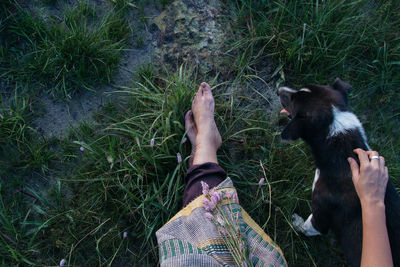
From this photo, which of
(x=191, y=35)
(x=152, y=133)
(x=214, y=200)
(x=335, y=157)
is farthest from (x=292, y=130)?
(x=191, y=35)

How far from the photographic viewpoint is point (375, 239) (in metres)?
1.44

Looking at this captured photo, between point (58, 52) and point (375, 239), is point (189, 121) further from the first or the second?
point (375, 239)

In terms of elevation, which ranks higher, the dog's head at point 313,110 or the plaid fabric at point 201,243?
the dog's head at point 313,110

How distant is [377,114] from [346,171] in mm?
1217

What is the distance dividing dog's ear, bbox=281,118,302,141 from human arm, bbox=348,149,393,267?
0.37 metres

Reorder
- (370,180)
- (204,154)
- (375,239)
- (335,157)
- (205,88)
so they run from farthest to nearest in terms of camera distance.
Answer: (205,88)
(204,154)
(335,157)
(370,180)
(375,239)

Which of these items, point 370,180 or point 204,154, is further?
point 204,154

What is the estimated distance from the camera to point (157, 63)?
8.59 feet

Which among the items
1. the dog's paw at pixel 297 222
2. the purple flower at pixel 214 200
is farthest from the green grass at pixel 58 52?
the dog's paw at pixel 297 222

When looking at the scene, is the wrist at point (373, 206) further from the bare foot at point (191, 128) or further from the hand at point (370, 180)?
the bare foot at point (191, 128)

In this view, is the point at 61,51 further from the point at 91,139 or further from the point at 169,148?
the point at 169,148

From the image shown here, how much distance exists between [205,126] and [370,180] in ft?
3.90

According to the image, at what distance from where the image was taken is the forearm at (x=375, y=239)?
141cm

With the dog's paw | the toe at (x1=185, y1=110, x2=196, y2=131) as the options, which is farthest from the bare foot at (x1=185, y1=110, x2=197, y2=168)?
the dog's paw
